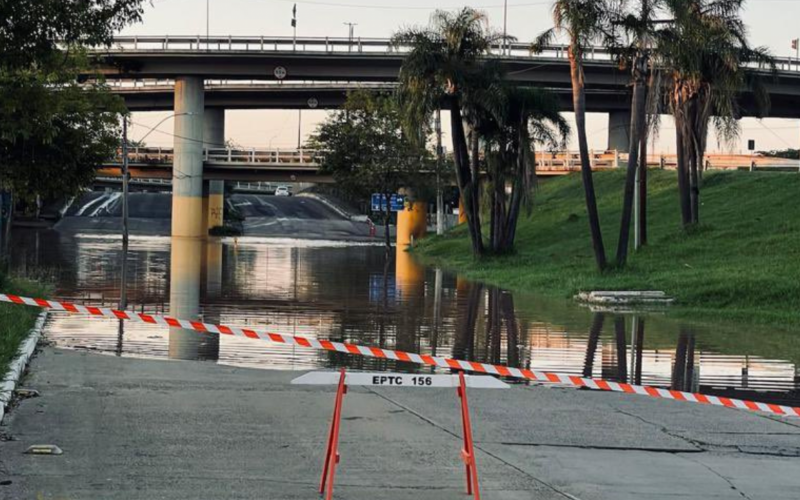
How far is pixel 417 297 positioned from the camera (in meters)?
27.5

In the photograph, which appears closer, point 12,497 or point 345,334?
point 12,497

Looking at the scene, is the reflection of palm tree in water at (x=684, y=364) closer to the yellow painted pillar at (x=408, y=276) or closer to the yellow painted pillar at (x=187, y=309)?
the yellow painted pillar at (x=187, y=309)

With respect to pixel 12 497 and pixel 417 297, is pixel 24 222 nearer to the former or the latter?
pixel 417 297

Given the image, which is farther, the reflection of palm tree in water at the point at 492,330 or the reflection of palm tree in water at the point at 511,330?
the reflection of palm tree in water at the point at 492,330

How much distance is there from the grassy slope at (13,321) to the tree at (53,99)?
2617 mm

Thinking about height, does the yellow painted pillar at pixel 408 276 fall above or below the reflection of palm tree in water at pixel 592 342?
below

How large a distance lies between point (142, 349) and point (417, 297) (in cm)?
1213

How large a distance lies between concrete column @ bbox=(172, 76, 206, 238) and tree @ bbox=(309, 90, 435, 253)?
34.0 feet

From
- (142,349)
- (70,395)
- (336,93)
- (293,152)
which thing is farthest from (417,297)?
(336,93)

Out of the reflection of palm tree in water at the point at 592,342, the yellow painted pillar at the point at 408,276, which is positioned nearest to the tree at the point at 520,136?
the yellow painted pillar at the point at 408,276

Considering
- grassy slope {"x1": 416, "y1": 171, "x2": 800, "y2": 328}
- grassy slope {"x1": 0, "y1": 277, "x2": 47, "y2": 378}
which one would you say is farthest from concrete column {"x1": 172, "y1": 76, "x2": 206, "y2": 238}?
grassy slope {"x1": 0, "y1": 277, "x2": 47, "y2": 378}

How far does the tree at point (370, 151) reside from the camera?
6319 centimetres

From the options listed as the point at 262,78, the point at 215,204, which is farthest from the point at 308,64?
the point at 215,204

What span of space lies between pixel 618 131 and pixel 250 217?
1601 inches
